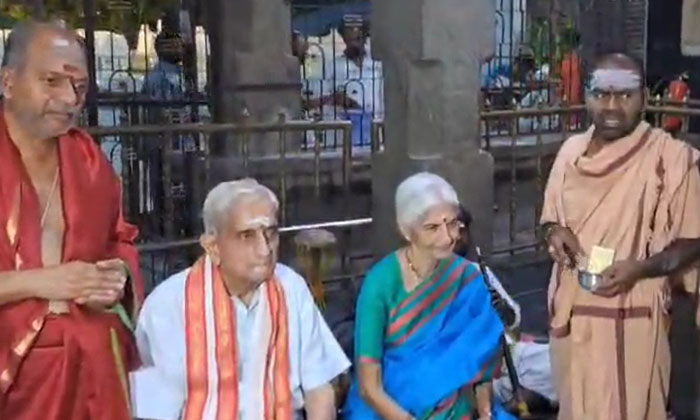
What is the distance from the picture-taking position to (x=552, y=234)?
12.9 feet

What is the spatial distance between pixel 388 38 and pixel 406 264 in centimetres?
258

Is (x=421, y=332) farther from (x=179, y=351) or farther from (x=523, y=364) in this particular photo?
(x=523, y=364)

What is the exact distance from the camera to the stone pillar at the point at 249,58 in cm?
920

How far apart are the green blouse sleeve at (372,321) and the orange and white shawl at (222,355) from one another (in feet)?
1.59

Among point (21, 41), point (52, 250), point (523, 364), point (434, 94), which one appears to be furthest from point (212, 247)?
point (434, 94)

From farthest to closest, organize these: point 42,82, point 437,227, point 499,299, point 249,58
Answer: point 249,58 < point 499,299 < point 437,227 < point 42,82

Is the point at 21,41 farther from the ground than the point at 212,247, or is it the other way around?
the point at 21,41

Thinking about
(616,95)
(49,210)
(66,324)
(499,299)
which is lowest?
(499,299)

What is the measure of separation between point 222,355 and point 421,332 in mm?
804

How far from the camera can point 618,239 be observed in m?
3.80

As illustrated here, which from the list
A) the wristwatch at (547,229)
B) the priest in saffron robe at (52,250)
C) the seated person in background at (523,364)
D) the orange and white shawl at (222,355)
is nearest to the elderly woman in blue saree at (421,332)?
the wristwatch at (547,229)

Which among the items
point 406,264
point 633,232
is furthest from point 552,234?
point 406,264

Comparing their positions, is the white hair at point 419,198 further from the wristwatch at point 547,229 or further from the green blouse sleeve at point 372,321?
the wristwatch at point 547,229

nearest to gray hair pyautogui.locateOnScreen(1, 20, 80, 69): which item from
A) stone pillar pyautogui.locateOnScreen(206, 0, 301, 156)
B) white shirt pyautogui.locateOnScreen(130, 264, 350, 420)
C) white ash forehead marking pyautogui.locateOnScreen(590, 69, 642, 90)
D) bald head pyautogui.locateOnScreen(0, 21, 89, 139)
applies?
bald head pyautogui.locateOnScreen(0, 21, 89, 139)
